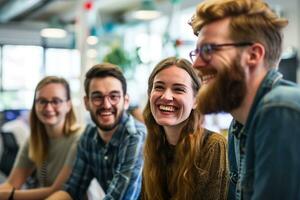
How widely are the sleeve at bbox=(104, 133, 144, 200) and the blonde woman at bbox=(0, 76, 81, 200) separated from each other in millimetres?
574

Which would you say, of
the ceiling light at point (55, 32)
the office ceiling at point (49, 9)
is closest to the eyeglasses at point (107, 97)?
the ceiling light at point (55, 32)

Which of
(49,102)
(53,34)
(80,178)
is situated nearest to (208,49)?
(80,178)

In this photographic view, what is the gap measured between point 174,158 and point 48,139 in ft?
3.97

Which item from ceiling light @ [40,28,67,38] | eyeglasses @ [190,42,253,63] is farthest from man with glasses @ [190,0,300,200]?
ceiling light @ [40,28,67,38]

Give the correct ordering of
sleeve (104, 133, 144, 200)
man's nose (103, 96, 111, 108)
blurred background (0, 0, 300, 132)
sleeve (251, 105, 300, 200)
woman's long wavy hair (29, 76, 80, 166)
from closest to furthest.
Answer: sleeve (251, 105, 300, 200)
sleeve (104, 133, 144, 200)
man's nose (103, 96, 111, 108)
woman's long wavy hair (29, 76, 80, 166)
blurred background (0, 0, 300, 132)

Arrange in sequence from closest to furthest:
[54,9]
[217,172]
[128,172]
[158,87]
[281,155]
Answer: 1. [281,155]
2. [217,172]
3. [158,87]
4. [128,172]
5. [54,9]

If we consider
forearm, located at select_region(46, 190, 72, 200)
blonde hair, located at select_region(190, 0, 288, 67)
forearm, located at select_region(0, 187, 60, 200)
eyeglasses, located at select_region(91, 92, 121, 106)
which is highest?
blonde hair, located at select_region(190, 0, 288, 67)

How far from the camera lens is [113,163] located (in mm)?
2109

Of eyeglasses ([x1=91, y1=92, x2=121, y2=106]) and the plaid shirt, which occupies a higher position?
eyeglasses ([x1=91, y1=92, x2=121, y2=106])

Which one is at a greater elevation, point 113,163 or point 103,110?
point 103,110

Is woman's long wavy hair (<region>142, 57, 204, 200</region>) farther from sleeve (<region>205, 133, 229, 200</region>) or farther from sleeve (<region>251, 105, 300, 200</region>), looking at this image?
sleeve (<region>251, 105, 300, 200</region>)

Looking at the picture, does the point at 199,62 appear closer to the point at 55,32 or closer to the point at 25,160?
the point at 25,160

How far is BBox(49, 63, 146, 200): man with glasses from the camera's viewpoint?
203 cm

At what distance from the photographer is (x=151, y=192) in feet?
5.61
